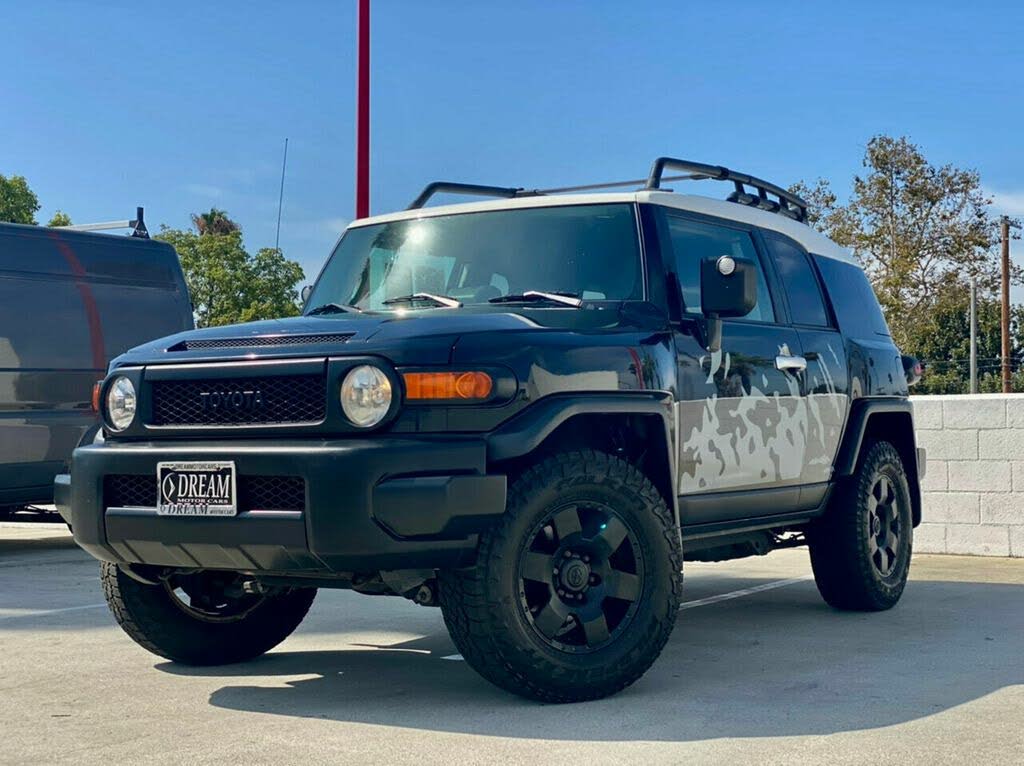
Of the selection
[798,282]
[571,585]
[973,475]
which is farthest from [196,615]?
[973,475]

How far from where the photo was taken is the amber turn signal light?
507 centimetres

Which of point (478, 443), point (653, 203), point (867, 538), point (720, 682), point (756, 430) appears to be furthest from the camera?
point (867, 538)

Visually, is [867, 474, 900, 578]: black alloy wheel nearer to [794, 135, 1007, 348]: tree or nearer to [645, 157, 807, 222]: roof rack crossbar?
[645, 157, 807, 222]: roof rack crossbar

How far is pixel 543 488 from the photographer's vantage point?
5207mm

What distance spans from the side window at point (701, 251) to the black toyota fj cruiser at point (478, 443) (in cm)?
2

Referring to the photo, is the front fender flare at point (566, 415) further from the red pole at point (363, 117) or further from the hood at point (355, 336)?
the red pole at point (363, 117)

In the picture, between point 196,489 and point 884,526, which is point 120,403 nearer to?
point 196,489

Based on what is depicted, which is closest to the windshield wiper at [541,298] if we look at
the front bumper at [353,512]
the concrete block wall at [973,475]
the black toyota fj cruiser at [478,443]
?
the black toyota fj cruiser at [478,443]

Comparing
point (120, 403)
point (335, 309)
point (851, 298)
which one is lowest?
point (120, 403)

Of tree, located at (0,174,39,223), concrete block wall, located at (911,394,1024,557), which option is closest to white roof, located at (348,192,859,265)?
concrete block wall, located at (911,394,1024,557)

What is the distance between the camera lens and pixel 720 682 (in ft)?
19.2

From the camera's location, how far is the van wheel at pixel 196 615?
240 inches

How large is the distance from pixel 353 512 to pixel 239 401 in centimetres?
67

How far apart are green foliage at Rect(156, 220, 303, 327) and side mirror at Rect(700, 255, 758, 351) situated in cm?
5007
